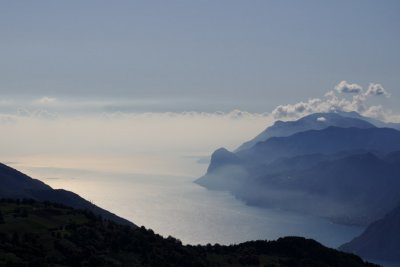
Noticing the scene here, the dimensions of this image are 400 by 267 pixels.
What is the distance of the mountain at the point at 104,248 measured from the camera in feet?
339

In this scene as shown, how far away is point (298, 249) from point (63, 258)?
284 feet

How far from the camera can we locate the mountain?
339 feet

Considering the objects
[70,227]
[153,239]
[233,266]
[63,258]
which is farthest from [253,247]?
[63,258]

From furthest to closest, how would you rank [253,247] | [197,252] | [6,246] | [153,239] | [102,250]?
[253,247] < [197,252] < [153,239] < [102,250] < [6,246]

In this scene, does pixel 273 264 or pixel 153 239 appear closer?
pixel 153 239

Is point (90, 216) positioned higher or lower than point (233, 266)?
higher

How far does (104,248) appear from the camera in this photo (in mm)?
121125

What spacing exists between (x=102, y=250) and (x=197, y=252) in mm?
35307

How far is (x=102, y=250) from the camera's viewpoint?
11944 cm

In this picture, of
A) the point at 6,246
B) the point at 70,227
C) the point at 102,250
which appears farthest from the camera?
the point at 70,227

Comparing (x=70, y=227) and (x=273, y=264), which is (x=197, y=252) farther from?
(x=70, y=227)

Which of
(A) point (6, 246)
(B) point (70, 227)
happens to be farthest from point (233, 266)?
(A) point (6, 246)

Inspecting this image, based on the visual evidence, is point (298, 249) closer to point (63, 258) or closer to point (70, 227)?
point (70, 227)

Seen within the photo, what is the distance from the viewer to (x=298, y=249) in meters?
168
